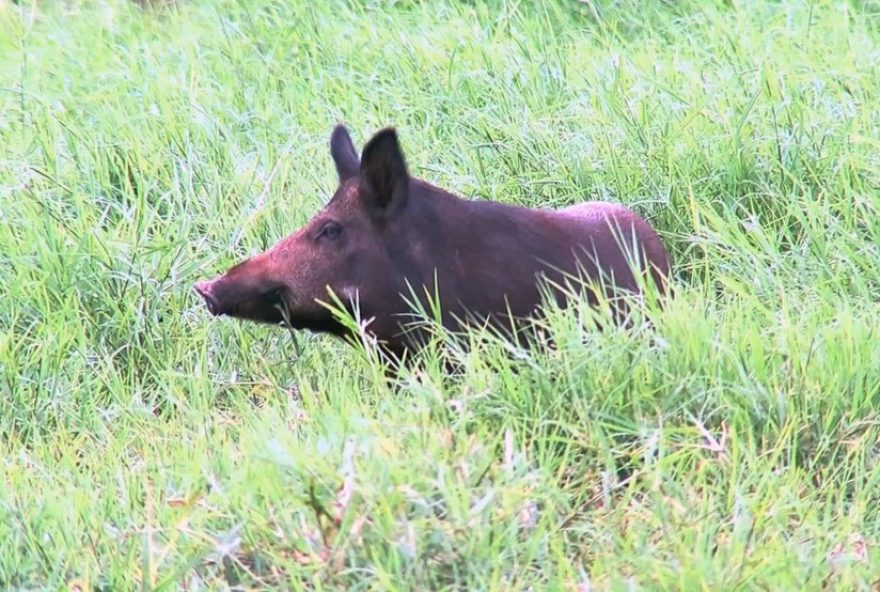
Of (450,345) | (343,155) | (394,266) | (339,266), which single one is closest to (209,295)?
(339,266)

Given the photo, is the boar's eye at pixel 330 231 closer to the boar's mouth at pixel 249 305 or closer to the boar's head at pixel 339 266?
the boar's head at pixel 339 266

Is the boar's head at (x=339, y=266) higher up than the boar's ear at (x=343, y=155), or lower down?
lower down

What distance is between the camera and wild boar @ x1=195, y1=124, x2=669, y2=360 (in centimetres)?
489

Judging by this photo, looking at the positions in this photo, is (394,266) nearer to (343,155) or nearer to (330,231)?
(330,231)

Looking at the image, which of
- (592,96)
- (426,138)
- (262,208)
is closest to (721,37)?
(592,96)

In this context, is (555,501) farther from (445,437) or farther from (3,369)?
(3,369)

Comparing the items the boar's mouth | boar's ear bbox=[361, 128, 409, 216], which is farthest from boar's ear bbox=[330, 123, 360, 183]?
the boar's mouth

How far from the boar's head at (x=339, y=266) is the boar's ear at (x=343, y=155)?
0.49 ft

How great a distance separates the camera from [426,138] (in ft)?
20.8

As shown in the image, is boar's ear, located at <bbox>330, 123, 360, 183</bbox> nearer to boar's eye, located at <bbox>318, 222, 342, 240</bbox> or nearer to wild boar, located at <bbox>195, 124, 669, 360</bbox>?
wild boar, located at <bbox>195, 124, 669, 360</bbox>

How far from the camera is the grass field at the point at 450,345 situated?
3691 mm

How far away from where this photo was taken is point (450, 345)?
4.50 meters

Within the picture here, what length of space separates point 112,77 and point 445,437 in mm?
3700

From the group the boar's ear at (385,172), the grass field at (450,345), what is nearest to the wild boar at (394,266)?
the boar's ear at (385,172)
